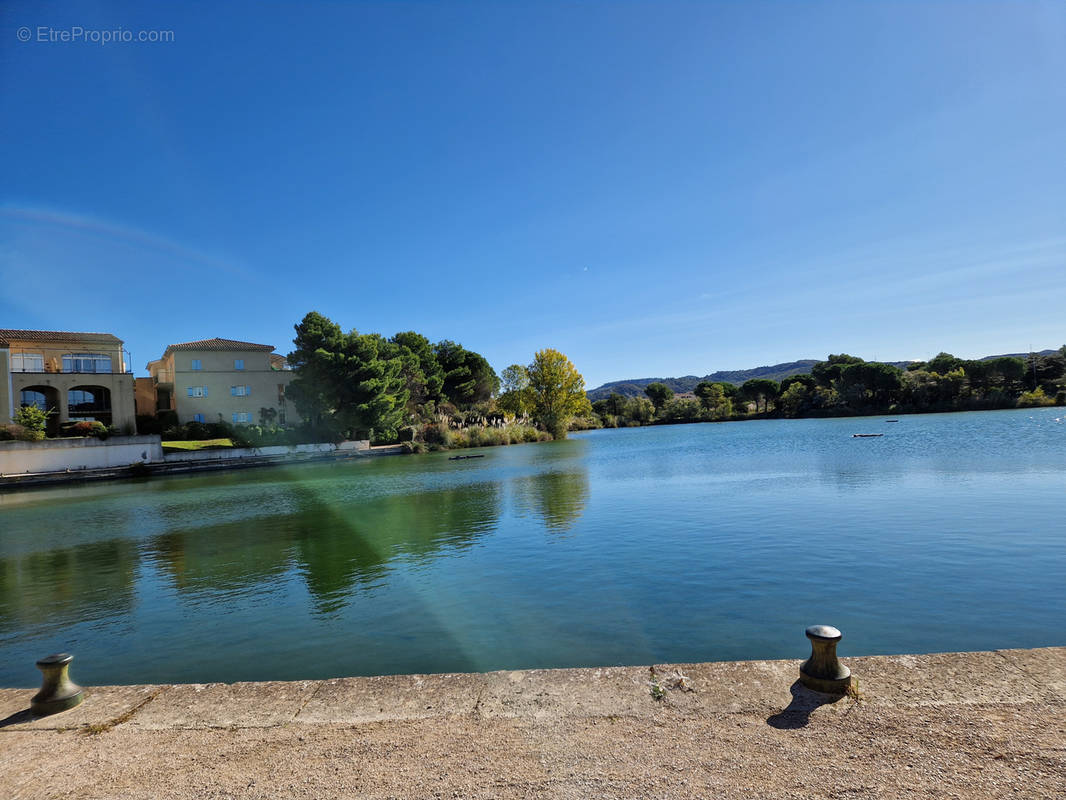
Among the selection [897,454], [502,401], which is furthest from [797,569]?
[502,401]

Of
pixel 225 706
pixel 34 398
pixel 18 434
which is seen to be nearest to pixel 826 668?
pixel 225 706

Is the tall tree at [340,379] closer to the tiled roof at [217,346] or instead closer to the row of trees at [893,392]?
the tiled roof at [217,346]

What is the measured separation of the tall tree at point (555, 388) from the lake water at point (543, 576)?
3949 cm

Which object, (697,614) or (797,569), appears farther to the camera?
(797,569)

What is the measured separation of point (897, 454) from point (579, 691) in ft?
80.0

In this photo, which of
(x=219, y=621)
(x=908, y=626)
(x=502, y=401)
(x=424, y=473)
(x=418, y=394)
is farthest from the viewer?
(x=502, y=401)

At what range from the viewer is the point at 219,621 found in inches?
289

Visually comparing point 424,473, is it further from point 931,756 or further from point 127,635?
point 931,756

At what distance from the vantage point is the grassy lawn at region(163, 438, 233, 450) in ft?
124

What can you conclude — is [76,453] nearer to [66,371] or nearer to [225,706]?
[66,371]

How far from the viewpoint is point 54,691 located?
13.4ft

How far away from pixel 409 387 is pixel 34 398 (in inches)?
1045

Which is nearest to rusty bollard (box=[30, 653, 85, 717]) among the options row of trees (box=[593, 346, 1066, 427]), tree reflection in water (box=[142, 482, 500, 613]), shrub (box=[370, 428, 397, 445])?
tree reflection in water (box=[142, 482, 500, 613])

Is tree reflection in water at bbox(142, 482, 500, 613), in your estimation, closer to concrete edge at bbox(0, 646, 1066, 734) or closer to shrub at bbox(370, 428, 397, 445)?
concrete edge at bbox(0, 646, 1066, 734)
